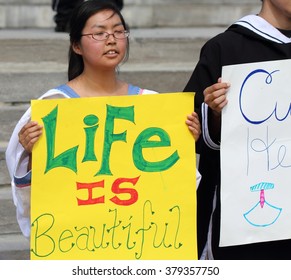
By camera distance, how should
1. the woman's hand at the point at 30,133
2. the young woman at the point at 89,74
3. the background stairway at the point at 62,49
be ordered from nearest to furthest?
the woman's hand at the point at 30,133, the young woman at the point at 89,74, the background stairway at the point at 62,49

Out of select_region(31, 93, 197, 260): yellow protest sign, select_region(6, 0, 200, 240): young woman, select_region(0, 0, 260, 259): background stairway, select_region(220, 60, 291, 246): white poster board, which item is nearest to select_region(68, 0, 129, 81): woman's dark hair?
select_region(6, 0, 200, 240): young woman

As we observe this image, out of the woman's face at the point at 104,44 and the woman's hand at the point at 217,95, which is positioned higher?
the woman's face at the point at 104,44

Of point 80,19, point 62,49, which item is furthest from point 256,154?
point 62,49

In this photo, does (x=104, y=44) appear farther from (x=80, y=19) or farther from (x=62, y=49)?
(x=62, y=49)

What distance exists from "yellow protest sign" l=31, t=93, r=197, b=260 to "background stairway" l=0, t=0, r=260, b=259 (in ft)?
5.40

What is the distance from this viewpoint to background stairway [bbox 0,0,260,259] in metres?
6.54

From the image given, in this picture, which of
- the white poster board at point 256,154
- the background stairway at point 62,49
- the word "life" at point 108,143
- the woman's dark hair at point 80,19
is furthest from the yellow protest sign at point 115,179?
the background stairway at point 62,49

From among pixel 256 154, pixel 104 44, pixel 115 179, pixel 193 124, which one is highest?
pixel 104 44

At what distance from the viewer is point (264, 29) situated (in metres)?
4.64

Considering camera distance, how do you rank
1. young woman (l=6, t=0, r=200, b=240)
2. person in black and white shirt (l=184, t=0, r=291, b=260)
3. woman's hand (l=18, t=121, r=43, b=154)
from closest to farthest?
woman's hand (l=18, t=121, r=43, b=154) < young woman (l=6, t=0, r=200, b=240) < person in black and white shirt (l=184, t=0, r=291, b=260)

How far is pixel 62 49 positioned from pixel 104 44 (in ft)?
8.96

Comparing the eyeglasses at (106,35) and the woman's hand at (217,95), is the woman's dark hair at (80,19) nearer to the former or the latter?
the eyeglasses at (106,35)

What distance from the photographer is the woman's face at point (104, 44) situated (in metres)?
4.45

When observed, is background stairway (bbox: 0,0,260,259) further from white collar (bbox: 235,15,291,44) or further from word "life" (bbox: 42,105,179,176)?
white collar (bbox: 235,15,291,44)
